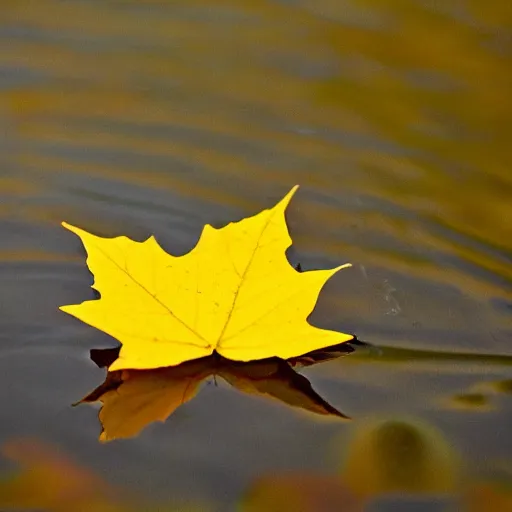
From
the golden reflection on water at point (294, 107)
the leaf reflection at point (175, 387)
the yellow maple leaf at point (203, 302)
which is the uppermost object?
the golden reflection on water at point (294, 107)

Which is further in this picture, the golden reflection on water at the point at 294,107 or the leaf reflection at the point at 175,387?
the golden reflection on water at the point at 294,107

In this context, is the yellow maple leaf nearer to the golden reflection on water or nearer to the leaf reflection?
the leaf reflection

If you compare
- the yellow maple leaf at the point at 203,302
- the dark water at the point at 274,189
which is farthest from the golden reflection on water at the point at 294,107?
the yellow maple leaf at the point at 203,302

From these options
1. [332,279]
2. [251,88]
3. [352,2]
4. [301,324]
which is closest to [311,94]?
[251,88]

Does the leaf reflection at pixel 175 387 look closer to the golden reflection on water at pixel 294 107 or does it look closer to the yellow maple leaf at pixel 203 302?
the yellow maple leaf at pixel 203 302

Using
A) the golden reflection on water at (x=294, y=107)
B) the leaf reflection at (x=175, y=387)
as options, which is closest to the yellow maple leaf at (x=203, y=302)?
the leaf reflection at (x=175, y=387)

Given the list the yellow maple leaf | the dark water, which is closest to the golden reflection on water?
the dark water

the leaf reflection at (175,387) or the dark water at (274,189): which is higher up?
the dark water at (274,189)
